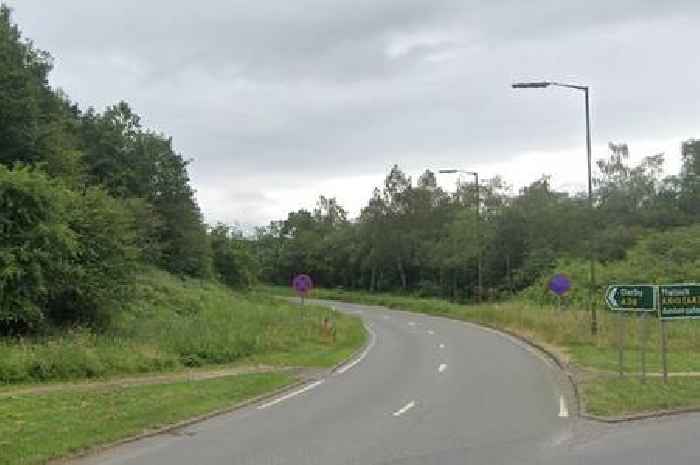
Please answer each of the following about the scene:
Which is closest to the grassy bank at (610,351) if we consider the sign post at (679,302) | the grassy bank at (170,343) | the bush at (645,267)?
the sign post at (679,302)

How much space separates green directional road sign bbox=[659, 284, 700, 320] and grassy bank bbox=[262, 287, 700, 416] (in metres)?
1.22

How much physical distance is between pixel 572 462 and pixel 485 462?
3.74 ft

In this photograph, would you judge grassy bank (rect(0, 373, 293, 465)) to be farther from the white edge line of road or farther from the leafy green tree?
the leafy green tree

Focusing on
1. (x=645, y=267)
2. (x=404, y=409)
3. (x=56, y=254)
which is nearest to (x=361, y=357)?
(x=56, y=254)

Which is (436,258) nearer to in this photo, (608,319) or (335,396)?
(608,319)

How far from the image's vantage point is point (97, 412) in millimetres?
16688

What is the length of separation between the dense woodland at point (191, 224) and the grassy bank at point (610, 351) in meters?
4.47

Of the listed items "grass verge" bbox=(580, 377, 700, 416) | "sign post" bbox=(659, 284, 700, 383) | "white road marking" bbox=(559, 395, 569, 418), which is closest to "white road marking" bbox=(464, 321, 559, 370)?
"grass verge" bbox=(580, 377, 700, 416)

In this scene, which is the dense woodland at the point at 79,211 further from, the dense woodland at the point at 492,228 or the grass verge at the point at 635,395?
the dense woodland at the point at 492,228

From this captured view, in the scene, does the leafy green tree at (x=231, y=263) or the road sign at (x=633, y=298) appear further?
the leafy green tree at (x=231, y=263)

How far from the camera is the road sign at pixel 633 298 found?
20375mm

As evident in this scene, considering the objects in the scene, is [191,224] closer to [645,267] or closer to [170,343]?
[645,267]

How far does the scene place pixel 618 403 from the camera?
1769cm

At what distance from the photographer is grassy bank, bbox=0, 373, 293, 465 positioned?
13180 mm
